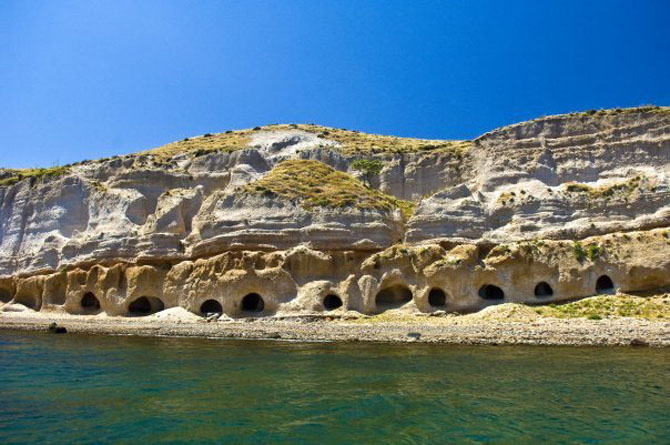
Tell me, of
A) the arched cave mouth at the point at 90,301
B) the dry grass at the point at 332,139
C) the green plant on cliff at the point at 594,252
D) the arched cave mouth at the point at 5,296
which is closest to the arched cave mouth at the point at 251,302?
the arched cave mouth at the point at 90,301

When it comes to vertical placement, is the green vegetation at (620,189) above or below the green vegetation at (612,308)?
above

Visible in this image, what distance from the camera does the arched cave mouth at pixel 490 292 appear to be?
37919 mm

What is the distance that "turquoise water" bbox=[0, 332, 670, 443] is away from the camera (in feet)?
36.5

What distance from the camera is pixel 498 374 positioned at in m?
17.4

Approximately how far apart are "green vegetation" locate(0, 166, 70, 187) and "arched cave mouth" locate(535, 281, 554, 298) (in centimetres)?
4956

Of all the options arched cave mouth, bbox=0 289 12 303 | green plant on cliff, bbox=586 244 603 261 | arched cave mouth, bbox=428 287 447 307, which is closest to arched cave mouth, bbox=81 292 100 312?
arched cave mouth, bbox=0 289 12 303

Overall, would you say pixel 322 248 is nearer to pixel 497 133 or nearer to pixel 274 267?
pixel 274 267

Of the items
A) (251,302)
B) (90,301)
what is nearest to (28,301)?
(90,301)

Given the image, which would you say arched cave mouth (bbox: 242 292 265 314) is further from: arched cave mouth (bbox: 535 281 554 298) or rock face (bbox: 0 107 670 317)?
arched cave mouth (bbox: 535 281 554 298)

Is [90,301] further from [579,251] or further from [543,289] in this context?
[579,251]

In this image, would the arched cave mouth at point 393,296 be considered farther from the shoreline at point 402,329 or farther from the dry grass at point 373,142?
the dry grass at point 373,142

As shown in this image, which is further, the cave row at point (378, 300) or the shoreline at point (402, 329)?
the cave row at point (378, 300)

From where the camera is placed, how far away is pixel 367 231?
39.6 m

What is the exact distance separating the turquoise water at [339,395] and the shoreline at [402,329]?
2.31 meters
